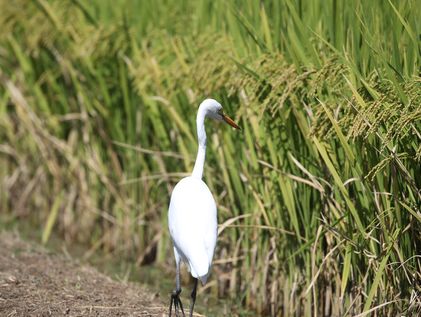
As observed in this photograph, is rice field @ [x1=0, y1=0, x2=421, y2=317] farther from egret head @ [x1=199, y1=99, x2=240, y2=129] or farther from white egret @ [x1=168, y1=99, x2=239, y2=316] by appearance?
white egret @ [x1=168, y1=99, x2=239, y2=316]

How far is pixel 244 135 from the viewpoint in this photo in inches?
217

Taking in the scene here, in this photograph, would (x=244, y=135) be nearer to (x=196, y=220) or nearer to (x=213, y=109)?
(x=213, y=109)

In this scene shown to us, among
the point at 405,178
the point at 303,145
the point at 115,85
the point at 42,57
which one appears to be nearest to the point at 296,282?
the point at 303,145

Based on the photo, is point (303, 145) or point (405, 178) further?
point (303, 145)

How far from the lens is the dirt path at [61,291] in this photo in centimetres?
489

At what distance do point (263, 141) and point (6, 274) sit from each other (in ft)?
6.57

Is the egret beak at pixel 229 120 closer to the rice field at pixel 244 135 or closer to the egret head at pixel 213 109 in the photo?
the egret head at pixel 213 109

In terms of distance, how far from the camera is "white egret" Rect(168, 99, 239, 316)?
4406mm

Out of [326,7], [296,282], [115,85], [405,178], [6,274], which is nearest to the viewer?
[405,178]

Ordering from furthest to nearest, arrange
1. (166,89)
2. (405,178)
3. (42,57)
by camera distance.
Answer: (42,57)
(166,89)
(405,178)

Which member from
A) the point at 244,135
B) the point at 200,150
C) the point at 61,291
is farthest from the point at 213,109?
the point at 61,291

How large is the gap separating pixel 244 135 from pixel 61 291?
1.60m

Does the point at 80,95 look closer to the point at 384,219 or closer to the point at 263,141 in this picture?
the point at 263,141

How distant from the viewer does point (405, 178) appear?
14.0 ft
